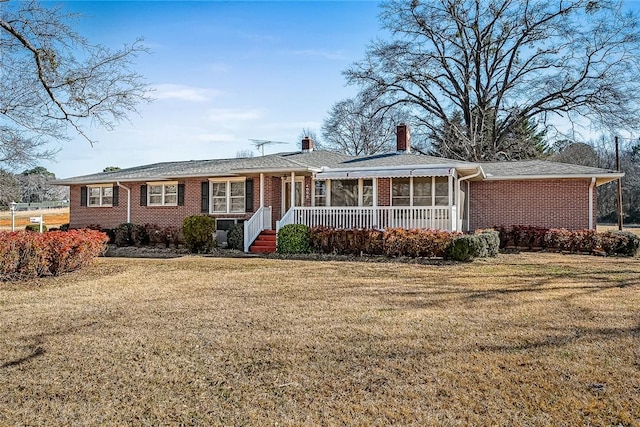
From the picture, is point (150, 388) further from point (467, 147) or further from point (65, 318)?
point (467, 147)

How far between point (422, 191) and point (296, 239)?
492cm

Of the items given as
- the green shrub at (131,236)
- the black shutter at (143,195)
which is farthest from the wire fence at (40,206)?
the green shrub at (131,236)

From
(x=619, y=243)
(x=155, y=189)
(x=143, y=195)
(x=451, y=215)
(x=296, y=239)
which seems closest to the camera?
(x=451, y=215)

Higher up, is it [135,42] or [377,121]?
[377,121]

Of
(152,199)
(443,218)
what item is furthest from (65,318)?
(152,199)

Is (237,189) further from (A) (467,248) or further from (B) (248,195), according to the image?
(A) (467,248)

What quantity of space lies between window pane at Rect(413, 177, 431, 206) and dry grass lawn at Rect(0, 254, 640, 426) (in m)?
7.46

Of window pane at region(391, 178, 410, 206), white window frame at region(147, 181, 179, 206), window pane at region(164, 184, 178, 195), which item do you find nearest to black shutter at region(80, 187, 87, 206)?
white window frame at region(147, 181, 179, 206)

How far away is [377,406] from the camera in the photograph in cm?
340

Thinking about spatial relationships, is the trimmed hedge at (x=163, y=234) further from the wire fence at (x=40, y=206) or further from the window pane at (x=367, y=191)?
the wire fence at (x=40, y=206)

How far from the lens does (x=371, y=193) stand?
53.4ft

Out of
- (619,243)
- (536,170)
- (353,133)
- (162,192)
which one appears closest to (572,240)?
(619,243)

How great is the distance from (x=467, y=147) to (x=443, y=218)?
15991mm

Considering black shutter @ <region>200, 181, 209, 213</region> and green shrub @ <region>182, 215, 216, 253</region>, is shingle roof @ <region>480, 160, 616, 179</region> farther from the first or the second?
black shutter @ <region>200, 181, 209, 213</region>
